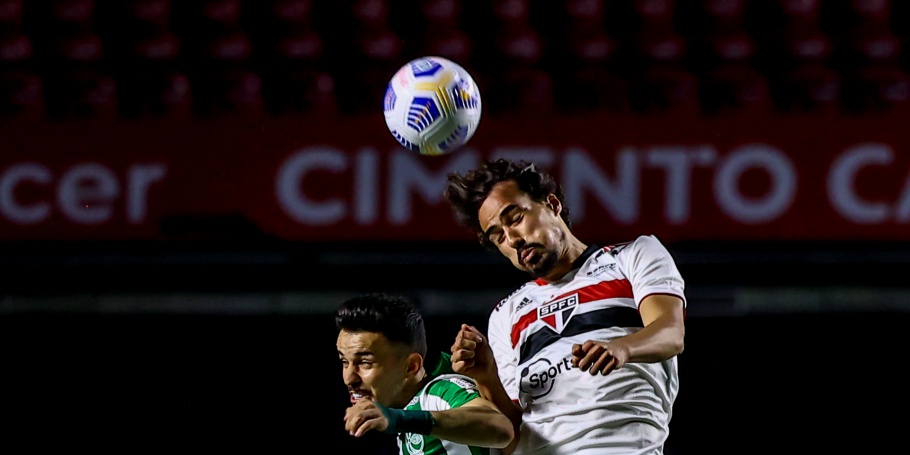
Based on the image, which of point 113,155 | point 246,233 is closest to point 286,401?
point 246,233

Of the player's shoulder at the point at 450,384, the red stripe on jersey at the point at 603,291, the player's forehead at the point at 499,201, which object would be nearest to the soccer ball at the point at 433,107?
the player's forehead at the point at 499,201

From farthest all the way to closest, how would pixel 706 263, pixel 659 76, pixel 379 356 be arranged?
pixel 659 76, pixel 706 263, pixel 379 356

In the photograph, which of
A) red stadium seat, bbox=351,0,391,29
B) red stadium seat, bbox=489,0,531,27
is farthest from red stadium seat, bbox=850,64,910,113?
red stadium seat, bbox=351,0,391,29

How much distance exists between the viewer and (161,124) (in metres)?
4.79

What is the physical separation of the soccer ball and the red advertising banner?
4.30 ft

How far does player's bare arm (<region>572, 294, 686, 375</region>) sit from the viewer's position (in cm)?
223

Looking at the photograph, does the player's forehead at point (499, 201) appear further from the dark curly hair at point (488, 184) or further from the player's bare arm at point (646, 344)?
the player's bare arm at point (646, 344)

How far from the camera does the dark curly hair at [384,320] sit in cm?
281

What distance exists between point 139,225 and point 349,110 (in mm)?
989

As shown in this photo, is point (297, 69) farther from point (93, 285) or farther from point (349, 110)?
point (93, 285)

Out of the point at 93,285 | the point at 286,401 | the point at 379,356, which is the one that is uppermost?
the point at 379,356

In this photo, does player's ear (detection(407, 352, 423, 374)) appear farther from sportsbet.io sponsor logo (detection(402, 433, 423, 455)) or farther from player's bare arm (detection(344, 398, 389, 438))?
player's bare arm (detection(344, 398, 389, 438))

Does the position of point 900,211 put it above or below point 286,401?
above

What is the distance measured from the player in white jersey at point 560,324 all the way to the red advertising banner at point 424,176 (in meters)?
1.68
